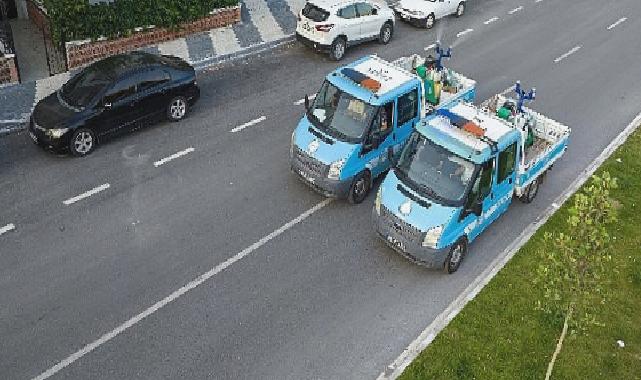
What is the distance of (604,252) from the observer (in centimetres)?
939

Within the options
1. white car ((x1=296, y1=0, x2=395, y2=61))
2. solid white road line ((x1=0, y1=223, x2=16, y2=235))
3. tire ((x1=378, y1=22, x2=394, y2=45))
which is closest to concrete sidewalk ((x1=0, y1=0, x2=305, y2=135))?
white car ((x1=296, y1=0, x2=395, y2=61))

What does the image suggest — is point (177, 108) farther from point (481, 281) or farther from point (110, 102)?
point (481, 281)

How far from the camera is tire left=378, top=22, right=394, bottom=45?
22969 millimetres

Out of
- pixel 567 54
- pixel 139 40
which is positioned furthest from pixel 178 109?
pixel 567 54

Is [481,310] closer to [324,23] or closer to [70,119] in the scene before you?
[70,119]

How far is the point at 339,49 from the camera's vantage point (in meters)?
21.8

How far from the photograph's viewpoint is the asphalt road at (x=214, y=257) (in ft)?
37.6

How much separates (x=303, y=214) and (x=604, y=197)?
7036 millimetres

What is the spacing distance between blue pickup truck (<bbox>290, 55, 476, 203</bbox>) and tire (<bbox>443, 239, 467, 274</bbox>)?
2.78 meters

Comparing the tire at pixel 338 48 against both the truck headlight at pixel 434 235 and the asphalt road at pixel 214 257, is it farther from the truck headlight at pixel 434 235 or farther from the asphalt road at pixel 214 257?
the truck headlight at pixel 434 235

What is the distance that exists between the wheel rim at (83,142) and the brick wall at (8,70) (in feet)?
14.4

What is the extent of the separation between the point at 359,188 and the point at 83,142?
6.66 meters

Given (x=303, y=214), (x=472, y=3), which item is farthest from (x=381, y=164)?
(x=472, y=3)

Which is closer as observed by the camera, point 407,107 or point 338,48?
point 407,107
